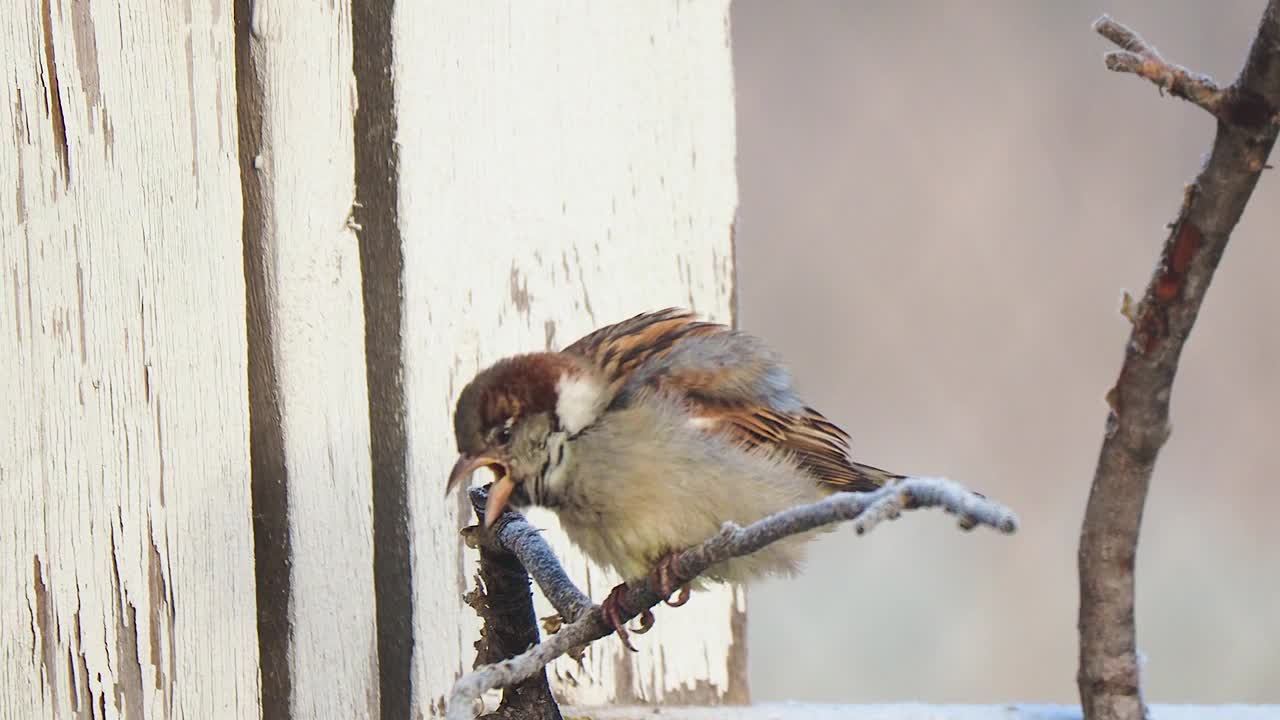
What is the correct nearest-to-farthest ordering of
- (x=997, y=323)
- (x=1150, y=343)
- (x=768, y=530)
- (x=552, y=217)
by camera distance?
(x=768, y=530) < (x=1150, y=343) < (x=552, y=217) < (x=997, y=323)

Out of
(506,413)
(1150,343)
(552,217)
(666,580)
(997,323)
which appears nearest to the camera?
(1150,343)

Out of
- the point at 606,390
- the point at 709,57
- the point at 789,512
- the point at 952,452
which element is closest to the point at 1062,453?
the point at 952,452

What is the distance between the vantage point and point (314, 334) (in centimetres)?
148

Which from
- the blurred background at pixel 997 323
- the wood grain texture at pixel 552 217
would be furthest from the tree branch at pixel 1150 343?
the blurred background at pixel 997 323

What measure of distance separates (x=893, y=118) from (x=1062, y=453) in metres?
0.73

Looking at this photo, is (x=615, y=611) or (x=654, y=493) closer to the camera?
(x=615, y=611)

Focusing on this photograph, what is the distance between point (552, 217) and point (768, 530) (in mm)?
803

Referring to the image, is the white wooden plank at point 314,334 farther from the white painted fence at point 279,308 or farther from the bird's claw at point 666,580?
the bird's claw at point 666,580

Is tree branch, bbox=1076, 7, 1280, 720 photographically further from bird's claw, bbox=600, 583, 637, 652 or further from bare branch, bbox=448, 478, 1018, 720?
bird's claw, bbox=600, 583, 637, 652

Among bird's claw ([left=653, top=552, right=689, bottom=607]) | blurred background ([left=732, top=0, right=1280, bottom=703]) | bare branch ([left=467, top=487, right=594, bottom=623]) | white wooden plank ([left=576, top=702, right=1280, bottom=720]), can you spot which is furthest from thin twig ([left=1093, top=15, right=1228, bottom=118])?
blurred background ([left=732, top=0, right=1280, bottom=703])

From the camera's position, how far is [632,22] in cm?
174

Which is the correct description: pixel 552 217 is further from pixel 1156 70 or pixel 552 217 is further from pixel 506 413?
pixel 1156 70

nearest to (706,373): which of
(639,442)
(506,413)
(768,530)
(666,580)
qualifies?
(639,442)

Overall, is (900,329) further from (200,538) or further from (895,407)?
(200,538)
